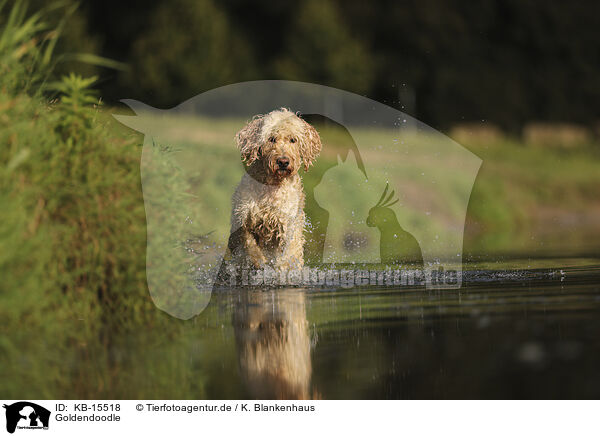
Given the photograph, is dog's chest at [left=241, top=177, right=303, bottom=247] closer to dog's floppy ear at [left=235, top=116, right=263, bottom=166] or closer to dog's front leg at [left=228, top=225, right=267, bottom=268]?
dog's front leg at [left=228, top=225, right=267, bottom=268]

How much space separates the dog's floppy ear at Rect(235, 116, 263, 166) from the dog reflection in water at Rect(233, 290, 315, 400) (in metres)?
2.02

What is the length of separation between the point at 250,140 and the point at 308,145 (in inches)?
28.9

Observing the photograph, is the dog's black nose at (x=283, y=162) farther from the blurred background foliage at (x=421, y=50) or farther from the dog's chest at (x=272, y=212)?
the blurred background foliage at (x=421, y=50)

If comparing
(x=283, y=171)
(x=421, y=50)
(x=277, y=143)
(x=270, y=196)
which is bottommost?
(x=270, y=196)

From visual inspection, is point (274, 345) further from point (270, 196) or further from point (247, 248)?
point (270, 196)

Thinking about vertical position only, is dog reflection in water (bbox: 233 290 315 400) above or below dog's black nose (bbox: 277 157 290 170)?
below

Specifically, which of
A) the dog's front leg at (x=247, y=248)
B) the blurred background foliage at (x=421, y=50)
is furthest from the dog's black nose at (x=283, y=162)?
the blurred background foliage at (x=421, y=50)

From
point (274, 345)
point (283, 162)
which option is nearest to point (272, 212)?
point (283, 162)

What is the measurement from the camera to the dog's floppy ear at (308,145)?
427 inches

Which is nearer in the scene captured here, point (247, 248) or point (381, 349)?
point (381, 349)

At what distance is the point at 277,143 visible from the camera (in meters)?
10.4
